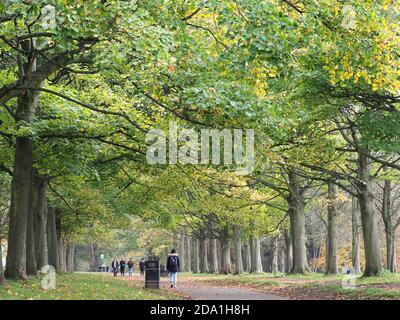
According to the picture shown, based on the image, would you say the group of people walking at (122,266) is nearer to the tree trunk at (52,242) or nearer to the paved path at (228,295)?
the tree trunk at (52,242)

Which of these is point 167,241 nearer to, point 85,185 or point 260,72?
point 85,185

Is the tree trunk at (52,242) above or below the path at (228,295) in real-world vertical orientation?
above

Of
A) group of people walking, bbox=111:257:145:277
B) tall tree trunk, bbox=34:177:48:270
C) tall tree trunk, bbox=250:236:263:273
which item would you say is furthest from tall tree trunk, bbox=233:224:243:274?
tall tree trunk, bbox=34:177:48:270

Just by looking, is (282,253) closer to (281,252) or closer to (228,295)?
Answer: (281,252)

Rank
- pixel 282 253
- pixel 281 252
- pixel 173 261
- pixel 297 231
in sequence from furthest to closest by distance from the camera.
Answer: pixel 281 252
pixel 282 253
pixel 297 231
pixel 173 261

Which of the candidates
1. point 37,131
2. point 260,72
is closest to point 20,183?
point 37,131

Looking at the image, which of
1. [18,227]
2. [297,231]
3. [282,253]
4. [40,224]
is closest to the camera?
[18,227]

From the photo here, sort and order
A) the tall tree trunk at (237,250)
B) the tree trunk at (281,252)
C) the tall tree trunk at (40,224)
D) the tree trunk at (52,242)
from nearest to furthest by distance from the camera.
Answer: the tall tree trunk at (40,224) → the tree trunk at (52,242) → the tall tree trunk at (237,250) → the tree trunk at (281,252)

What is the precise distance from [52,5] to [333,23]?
18.2 feet

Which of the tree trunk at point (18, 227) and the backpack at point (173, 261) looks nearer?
the tree trunk at point (18, 227)

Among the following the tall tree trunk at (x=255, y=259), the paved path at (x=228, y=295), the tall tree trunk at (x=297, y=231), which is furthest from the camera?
the tall tree trunk at (x=255, y=259)

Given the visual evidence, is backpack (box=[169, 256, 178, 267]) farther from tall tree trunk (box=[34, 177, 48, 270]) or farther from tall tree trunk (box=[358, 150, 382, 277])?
tall tree trunk (box=[358, 150, 382, 277])

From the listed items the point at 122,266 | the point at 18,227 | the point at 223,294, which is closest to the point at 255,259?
the point at 122,266

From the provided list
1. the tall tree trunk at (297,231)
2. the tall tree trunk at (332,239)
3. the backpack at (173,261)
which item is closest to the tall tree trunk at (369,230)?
the tall tree trunk at (332,239)
